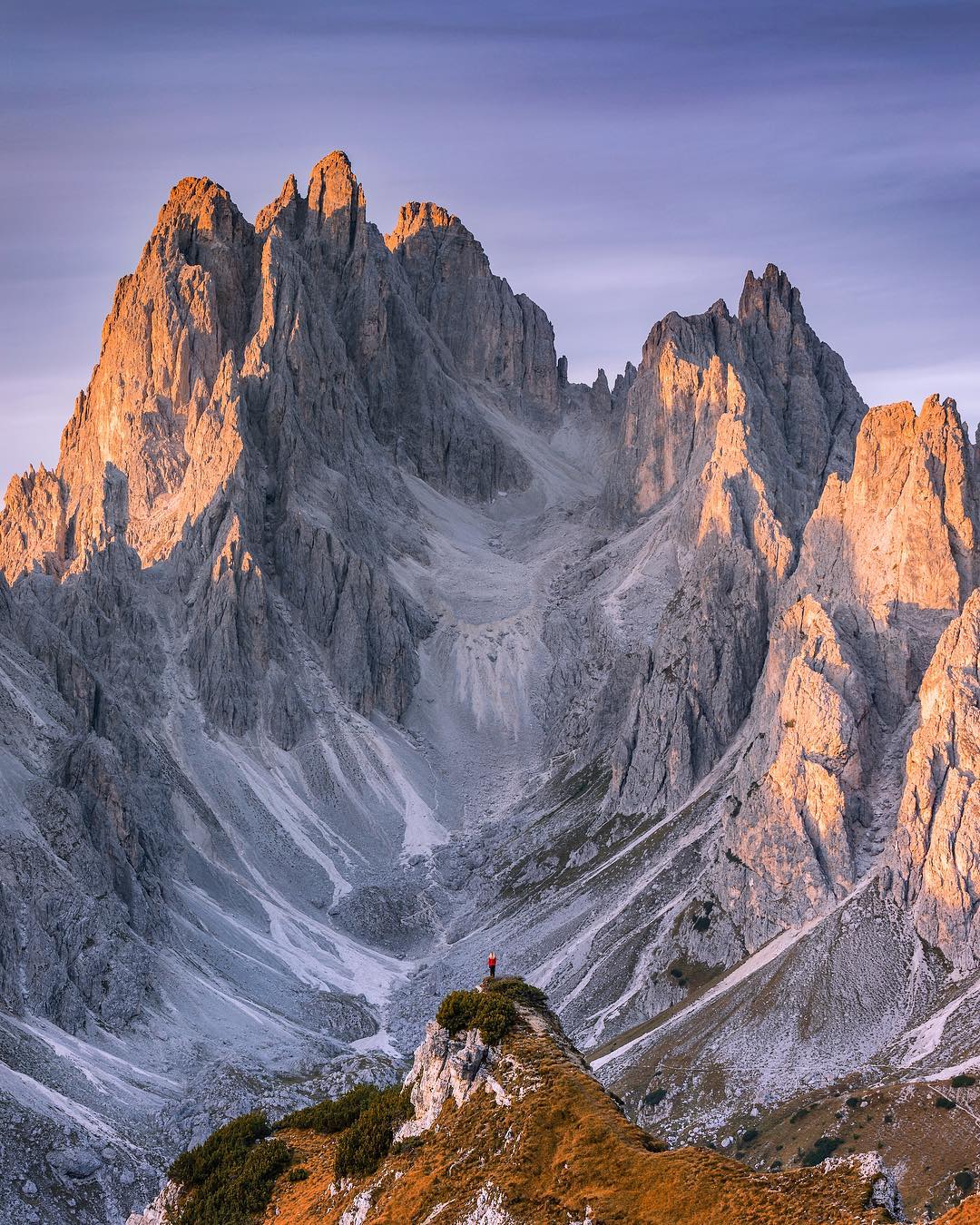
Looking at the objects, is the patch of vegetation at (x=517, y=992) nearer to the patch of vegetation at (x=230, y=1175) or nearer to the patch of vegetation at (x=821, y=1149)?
the patch of vegetation at (x=230, y=1175)

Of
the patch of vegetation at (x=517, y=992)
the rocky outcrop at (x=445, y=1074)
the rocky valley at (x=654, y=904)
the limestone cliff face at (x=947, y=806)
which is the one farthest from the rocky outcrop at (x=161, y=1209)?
the limestone cliff face at (x=947, y=806)

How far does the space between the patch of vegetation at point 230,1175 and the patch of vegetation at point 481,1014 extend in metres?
9.46

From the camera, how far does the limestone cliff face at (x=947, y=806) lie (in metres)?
121

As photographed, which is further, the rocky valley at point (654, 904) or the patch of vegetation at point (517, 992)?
the rocky valley at point (654, 904)

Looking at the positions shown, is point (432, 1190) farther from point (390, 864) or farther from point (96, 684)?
point (390, 864)

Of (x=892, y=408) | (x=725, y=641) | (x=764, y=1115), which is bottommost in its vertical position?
(x=764, y=1115)

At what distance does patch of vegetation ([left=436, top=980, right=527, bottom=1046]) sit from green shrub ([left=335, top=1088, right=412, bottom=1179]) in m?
2.92

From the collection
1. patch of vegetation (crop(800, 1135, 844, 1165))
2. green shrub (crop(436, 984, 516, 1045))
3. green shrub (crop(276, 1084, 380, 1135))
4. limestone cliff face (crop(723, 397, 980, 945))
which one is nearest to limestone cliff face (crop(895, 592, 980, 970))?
limestone cliff face (crop(723, 397, 980, 945))

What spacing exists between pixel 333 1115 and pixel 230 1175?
177 inches

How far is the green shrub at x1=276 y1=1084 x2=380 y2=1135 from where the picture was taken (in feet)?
189

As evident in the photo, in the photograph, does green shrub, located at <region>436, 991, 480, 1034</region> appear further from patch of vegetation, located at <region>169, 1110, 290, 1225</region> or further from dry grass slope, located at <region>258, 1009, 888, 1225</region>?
patch of vegetation, located at <region>169, 1110, 290, 1225</region>

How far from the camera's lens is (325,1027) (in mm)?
154250

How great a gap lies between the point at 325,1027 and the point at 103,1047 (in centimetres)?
3178

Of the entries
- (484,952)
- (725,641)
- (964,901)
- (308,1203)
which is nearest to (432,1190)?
(308,1203)
